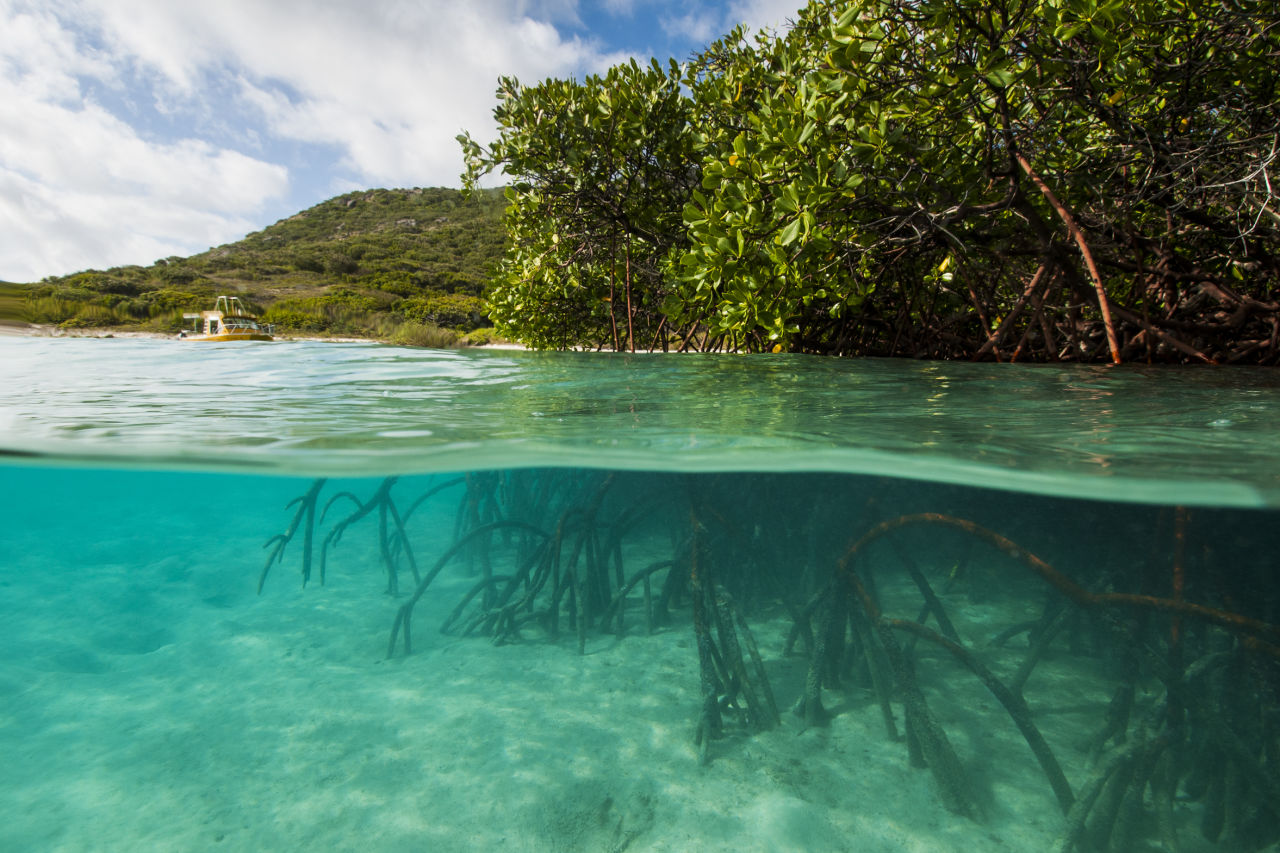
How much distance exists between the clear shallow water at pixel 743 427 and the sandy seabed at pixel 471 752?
5.15 ft

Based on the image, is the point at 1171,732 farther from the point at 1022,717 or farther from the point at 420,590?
the point at 420,590

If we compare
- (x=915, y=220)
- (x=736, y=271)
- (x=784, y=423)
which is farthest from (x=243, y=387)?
(x=915, y=220)

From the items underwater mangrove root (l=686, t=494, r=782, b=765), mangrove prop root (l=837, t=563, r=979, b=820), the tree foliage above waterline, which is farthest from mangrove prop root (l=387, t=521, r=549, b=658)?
mangrove prop root (l=837, t=563, r=979, b=820)

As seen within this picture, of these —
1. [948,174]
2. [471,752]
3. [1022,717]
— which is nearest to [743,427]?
[1022,717]

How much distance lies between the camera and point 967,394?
14.6 feet

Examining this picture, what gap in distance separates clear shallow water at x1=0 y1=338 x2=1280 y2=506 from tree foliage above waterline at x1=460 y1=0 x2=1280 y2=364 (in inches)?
39.1

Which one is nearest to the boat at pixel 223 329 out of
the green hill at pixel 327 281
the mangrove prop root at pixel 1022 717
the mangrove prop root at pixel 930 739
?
the green hill at pixel 327 281

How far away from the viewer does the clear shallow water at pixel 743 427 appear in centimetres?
284

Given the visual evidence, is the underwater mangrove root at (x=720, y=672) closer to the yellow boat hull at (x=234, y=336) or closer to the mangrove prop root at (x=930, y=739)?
the mangrove prop root at (x=930, y=739)

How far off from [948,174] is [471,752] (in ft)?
19.9

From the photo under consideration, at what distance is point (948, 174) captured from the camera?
5914mm

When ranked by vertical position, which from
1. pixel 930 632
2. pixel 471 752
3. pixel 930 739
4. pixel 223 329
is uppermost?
pixel 223 329

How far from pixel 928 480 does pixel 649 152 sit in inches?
241

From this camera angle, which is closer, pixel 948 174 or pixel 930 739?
pixel 930 739
